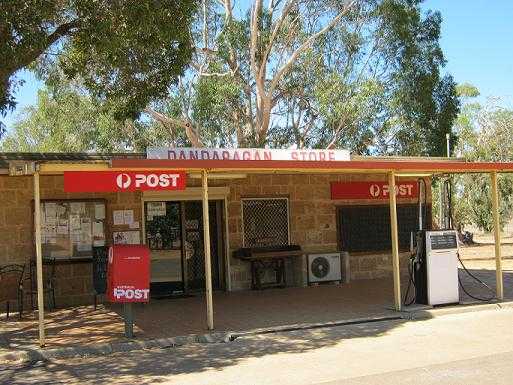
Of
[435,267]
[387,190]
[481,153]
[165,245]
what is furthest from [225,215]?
[481,153]

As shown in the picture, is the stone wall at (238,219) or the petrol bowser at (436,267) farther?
the stone wall at (238,219)

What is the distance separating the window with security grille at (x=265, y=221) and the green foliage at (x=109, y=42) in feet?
10.9

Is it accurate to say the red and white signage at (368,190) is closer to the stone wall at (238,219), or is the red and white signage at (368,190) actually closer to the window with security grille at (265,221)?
the stone wall at (238,219)

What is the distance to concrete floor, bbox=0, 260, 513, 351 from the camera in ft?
31.9

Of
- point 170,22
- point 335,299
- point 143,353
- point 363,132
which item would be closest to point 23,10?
point 170,22

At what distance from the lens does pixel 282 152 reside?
12797mm

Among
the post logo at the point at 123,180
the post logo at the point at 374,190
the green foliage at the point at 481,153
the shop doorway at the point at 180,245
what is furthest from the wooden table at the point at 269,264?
the green foliage at the point at 481,153

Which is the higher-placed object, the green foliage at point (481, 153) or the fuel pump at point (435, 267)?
the green foliage at point (481, 153)

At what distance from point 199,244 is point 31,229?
361 centimetres

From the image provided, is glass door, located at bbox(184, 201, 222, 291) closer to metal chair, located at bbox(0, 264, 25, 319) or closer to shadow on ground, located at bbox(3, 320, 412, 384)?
metal chair, located at bbox(0, 264, 25, 319)

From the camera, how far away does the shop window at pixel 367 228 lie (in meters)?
15.7

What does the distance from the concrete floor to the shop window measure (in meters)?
1.36

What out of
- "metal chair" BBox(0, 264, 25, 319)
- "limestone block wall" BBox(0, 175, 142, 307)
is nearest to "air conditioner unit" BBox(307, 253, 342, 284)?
"limestone block wall" BBox(0, 175, 142, 307)

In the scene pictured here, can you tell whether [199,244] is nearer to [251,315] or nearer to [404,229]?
[251,315]
